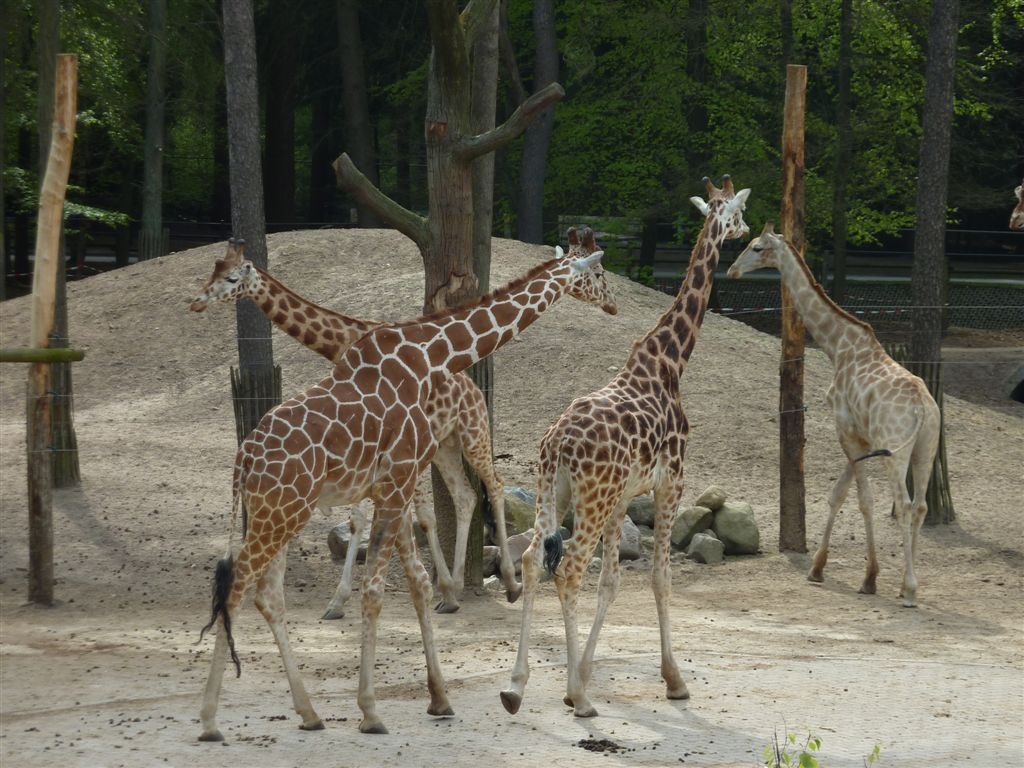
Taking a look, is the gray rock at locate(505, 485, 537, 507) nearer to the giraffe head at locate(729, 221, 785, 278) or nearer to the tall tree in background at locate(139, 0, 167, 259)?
the giraffe head at locate(729, 221, 785, 278)

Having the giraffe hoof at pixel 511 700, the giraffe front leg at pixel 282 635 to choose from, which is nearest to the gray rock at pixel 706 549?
the giraffe hoof at pixel 511 700

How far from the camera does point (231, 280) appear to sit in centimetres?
905

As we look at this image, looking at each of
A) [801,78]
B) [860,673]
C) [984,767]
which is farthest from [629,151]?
[984,767]

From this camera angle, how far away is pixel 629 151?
26.0 metres

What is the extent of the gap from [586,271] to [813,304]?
3.38m

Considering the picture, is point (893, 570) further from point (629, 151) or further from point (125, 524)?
point (629, 151)

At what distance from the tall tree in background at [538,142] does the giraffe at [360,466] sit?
58.0ft

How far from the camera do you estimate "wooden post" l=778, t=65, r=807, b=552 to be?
11.6 m

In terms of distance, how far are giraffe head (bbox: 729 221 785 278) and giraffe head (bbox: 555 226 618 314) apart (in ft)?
8.58

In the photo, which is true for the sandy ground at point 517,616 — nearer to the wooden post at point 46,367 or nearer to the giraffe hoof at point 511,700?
the giraffe hoof at point 511,700

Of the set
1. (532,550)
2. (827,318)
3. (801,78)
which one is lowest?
(532,550)

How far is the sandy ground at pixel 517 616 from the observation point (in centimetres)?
686

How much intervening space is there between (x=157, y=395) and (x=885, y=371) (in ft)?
29.8

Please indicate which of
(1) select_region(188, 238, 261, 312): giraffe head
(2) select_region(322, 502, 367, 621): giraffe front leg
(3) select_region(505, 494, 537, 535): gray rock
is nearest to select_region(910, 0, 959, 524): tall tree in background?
(3) select_region(505, 494, 537, 535): gray rock
